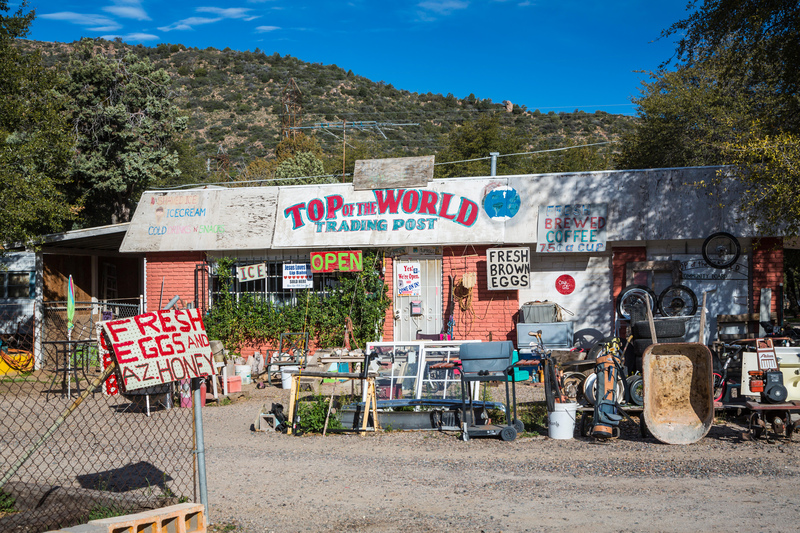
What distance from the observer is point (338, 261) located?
16219mm

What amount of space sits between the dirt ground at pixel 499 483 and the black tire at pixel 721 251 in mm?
5974

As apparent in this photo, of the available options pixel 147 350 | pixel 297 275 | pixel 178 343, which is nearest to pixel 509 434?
pixel 178 343

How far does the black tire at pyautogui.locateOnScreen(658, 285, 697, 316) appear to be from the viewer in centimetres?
1488

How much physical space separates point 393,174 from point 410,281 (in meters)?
2.66

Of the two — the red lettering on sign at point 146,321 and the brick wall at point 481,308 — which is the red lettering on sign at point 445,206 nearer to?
the brick wall at point 481,308

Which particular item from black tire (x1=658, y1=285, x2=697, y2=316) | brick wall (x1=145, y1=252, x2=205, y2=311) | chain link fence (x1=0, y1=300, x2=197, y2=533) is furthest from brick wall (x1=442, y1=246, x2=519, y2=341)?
chain link fence (x1=0, y1=300, x2=197, y2=533)

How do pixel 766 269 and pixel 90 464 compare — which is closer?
pixel 90 464

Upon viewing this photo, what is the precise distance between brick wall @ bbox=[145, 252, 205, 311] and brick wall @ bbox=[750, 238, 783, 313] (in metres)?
13.0

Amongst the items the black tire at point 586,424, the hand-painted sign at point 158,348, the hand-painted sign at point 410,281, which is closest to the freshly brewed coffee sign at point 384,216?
the hand-painted sign at point 410,281

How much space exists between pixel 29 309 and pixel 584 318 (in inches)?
591

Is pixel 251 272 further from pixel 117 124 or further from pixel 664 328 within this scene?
pixel 117 124

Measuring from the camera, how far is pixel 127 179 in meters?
25.2

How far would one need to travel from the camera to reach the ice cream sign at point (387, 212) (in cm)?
1589

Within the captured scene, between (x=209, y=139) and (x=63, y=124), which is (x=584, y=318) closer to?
(x=63, y=124)
